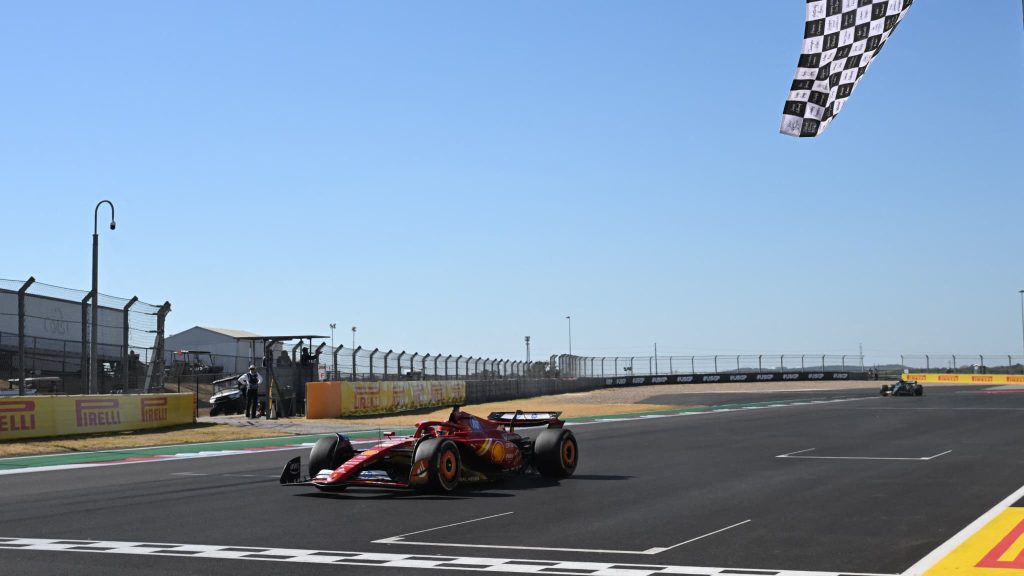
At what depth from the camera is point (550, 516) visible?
35.2 feet

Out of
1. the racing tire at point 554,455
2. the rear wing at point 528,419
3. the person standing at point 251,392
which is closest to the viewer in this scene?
the racing tire at point 554,455

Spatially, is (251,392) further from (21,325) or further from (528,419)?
(528,419)

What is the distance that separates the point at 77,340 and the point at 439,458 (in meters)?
21.7

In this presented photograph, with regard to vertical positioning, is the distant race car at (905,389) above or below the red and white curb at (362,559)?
above

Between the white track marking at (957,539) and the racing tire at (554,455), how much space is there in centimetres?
542

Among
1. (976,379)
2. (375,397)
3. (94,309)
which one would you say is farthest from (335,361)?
(976,379)

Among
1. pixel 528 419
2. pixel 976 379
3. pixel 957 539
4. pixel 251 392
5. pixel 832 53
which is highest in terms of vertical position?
pixel 832 53

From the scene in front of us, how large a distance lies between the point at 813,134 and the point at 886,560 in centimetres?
324

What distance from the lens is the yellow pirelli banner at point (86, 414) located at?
2134 cm

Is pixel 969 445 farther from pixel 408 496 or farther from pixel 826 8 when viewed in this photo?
pixel 826 8

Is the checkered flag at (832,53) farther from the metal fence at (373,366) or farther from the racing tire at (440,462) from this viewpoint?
the metal fence at (373,366)

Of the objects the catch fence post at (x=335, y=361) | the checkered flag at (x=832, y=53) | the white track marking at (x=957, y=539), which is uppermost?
the checkered flag at (x=832, y=53)

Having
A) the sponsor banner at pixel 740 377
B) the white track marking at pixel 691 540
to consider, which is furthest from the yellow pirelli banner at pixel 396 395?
the sponsor banner at pixel 740 377

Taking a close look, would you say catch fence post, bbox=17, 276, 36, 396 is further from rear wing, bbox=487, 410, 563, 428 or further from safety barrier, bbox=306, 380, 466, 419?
rear wing, bbox=487, 410, 563, 428
